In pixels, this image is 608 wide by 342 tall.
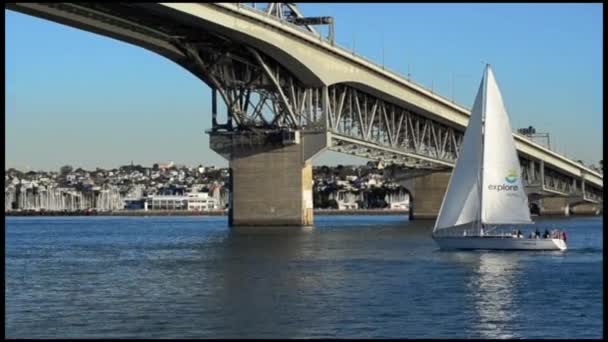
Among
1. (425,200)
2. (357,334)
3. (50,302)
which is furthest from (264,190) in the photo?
(357,334)

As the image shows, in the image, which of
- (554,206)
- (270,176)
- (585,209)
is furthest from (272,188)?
(585,209)

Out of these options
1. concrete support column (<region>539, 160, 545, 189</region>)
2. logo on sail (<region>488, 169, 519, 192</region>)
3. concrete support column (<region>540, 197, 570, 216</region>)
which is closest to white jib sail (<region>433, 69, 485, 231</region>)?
logo on sail (<region>488, 169, 519, 192</region>)

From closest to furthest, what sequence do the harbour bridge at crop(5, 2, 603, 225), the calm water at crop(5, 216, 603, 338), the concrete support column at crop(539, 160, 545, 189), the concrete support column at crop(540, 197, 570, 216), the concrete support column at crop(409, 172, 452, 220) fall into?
the calm water at crop(5, 216, 603, 338), the harbour bridge at crop(5, 2, 603, 225), the concrete support column at crop(409, 172, 452, 220), the concrete support column at crop(539, 160, 545, 189), the concrete support column at crop(540, 197, 570, 216)

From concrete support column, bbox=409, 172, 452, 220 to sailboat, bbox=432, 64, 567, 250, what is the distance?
72351 mm

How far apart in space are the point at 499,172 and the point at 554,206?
331ft

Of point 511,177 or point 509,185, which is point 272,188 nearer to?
point 511,177

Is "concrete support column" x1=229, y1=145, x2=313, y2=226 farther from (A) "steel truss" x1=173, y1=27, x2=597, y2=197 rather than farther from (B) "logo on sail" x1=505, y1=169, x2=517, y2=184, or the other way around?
(B) "logo on sail" x1=505, y1=169, x2=517, y2=184

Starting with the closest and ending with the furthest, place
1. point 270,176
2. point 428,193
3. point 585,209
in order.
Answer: point 270,176 → point 428,193 → point 585,209

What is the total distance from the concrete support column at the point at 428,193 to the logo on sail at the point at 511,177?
240 ft

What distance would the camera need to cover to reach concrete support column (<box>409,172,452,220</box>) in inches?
5221

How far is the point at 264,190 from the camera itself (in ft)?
304

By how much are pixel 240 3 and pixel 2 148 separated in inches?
1833

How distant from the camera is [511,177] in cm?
5875

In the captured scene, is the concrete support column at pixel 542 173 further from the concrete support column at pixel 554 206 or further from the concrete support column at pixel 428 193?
the concrete support column at pixel 554 206
